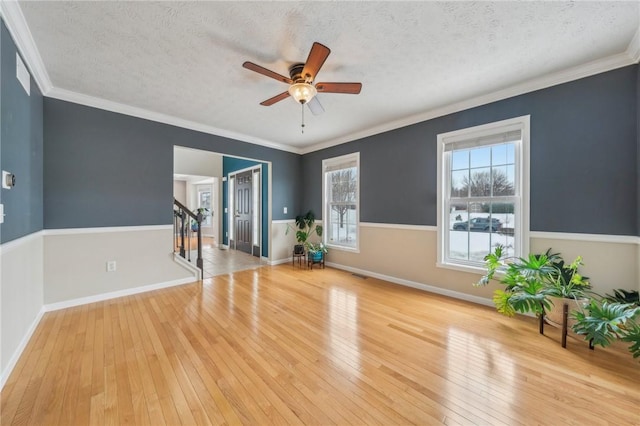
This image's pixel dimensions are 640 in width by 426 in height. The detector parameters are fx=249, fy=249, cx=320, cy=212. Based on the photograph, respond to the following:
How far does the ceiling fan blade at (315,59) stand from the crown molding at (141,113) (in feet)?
8.72

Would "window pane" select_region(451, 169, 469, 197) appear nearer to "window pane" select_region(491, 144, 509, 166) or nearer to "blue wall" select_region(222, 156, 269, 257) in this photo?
"window pane" select_region(491, 144, 509, 166)

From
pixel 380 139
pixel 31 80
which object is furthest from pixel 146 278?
pixel 380 139

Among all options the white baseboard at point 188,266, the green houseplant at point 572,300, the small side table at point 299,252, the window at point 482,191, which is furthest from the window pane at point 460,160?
the white baseboard at point 188,266

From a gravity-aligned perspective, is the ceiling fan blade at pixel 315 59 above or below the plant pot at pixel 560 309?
above

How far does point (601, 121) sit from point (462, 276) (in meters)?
2.13

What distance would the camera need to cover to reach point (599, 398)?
5.18 feet

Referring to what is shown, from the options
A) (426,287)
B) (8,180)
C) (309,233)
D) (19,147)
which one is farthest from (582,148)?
(19,147)

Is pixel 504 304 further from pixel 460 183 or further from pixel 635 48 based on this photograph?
pixel 635 48

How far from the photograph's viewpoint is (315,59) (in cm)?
190

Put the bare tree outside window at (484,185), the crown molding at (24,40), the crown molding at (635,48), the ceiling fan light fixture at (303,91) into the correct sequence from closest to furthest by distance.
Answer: the crown molding at (24,40) → the crown molding at (635,48) → the ceiling fan light fixture at (303,91) → the bare tree outside window at (484,185)

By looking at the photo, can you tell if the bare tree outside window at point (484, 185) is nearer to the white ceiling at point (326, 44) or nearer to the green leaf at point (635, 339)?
the white ceiling at point (326, 44)

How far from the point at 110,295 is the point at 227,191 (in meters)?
4.37

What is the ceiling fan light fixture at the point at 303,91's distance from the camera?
227 centimetres

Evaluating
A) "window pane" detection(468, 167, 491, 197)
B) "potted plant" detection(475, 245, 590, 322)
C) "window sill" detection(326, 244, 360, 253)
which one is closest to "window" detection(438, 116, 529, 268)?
"window pane" detection(468, 167, 491, 197)
